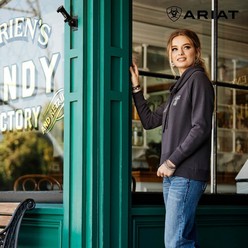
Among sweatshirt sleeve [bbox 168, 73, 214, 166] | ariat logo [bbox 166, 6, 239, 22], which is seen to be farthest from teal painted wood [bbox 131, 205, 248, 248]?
ariat logo [bbox 166, 6, 239, 22]

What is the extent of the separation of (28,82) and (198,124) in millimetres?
2205

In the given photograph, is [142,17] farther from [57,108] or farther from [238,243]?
[238,243]

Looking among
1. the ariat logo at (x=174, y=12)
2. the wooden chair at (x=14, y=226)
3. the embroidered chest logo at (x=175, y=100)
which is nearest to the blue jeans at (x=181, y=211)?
the embroidered chest logo at (x=175, y=100)

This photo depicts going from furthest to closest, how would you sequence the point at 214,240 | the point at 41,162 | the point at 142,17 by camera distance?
the point at 142,17 < the point at 41,162 < the point at 214,240

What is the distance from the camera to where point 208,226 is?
452cm

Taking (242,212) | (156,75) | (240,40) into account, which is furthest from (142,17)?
(242,212)

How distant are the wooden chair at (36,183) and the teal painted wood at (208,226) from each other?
1347 millimetres

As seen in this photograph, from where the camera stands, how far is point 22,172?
5.93m

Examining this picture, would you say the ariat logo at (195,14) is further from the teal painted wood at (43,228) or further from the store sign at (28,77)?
the teal painted wood at (43,228)

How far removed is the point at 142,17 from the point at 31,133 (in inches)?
93.6

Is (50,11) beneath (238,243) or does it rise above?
above

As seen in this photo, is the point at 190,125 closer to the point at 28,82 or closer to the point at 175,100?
the point at 175,100

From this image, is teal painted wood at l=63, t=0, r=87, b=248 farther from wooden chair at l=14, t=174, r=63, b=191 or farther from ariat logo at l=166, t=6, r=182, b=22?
ariat logo at l=166, t=6, r=182, b=22

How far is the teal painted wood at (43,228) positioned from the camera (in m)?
4.29
